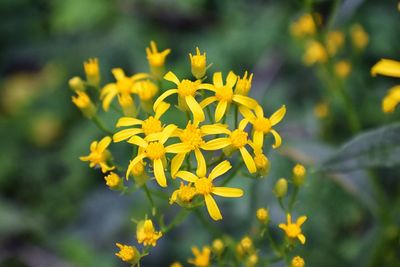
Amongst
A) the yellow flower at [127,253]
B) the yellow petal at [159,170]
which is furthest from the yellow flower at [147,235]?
the yellow petal at [159,170]

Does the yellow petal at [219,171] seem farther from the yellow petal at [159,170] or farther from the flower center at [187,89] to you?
the flower center at [187,89]

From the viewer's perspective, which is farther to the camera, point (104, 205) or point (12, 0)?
point (12, 0)

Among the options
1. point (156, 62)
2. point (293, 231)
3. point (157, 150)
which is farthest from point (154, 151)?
point (293, 231)

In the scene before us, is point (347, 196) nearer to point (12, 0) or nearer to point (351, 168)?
point (351, 168)

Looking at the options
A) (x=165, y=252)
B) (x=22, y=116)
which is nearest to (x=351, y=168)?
(x=165, y=252)

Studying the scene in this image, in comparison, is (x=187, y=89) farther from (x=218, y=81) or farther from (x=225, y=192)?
(x=225, y=192)

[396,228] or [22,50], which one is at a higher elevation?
[22,50]

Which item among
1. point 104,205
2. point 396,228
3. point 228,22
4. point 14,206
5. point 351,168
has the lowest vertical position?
point 396,228
